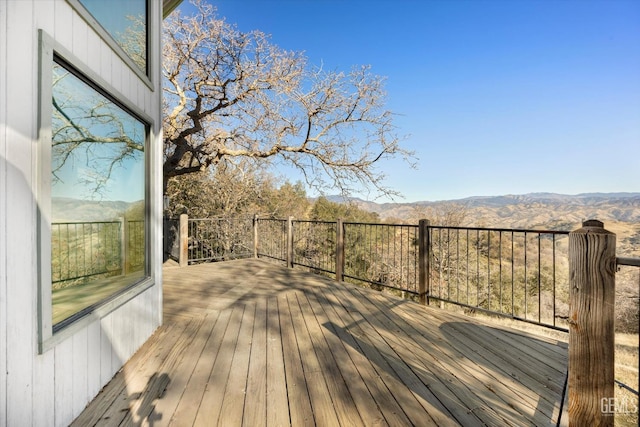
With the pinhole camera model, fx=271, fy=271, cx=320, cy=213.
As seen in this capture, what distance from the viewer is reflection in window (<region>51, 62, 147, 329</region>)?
1400 mm

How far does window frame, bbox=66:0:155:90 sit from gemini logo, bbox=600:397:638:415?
2.71 metres

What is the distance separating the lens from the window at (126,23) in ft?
5.65

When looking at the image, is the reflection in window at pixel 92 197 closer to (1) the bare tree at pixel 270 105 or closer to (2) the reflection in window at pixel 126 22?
(2) the reflection in window at pixel 126 22

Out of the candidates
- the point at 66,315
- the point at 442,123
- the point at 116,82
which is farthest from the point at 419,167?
the point at 442,123

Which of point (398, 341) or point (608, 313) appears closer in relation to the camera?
point (608, 313)

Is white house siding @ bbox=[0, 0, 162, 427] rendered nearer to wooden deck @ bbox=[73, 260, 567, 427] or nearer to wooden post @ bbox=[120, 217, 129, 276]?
wooden deck @ bbox=[73, 260, 567, 427]

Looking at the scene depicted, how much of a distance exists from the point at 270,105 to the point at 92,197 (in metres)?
5.33

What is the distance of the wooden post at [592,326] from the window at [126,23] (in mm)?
2567

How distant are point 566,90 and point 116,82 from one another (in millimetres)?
16460

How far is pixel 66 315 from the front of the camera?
1.41 m

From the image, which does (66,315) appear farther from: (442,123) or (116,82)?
(442,123)

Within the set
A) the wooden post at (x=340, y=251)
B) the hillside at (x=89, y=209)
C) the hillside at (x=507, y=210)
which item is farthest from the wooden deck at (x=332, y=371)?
the hillside at (x=507, y=210)

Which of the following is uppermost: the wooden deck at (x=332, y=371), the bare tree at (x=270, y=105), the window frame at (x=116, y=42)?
the bare tree at (x=270, y=105)

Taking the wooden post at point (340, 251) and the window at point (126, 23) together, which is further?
the wooden post at point (340, 251)
